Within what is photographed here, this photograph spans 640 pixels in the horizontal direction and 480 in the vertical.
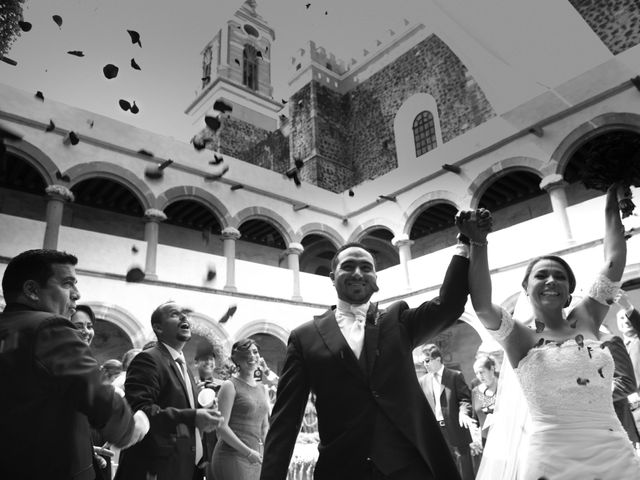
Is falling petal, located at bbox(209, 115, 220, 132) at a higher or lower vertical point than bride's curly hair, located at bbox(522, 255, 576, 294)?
higher

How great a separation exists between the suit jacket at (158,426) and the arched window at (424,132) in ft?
50.1

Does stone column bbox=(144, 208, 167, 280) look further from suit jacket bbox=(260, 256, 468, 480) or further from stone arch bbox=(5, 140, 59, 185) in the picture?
suit jacket bbox=(260, 256, 468, 480)

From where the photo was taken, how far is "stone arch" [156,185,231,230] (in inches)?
455

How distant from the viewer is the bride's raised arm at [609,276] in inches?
80.3

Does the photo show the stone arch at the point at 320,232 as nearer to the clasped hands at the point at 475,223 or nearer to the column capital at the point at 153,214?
the column capital at the point at 153,214

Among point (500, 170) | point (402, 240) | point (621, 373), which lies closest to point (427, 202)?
point (402, 240)

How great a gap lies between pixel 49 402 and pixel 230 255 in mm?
10680

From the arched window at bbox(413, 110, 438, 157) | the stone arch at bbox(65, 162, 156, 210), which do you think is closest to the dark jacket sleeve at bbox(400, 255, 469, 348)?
the stone arch at bbox(65, 162, 156, 210)

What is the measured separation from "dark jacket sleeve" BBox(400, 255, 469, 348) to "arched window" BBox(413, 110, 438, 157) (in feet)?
51.1

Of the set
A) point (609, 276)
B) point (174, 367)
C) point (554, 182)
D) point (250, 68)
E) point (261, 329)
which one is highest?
point (250, 68)

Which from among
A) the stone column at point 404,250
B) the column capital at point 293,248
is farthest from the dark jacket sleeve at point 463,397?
the column capital at point 293,248

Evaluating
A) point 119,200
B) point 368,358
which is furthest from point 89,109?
point 368,358

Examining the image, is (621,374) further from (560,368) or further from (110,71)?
(110,71)

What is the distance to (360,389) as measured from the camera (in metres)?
1.71
